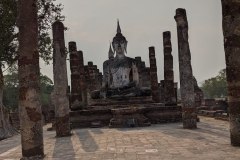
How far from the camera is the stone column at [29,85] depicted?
7.53 meters

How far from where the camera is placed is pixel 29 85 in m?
7.62

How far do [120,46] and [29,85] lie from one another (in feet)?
53.7

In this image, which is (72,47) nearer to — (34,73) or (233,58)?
(34,73)

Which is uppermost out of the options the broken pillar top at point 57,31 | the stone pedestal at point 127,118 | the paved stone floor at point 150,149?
the broken pillar top at point 57,31

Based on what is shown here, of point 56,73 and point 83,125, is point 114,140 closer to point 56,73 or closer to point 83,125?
point 56,73

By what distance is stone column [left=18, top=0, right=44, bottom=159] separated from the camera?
7.53 metres

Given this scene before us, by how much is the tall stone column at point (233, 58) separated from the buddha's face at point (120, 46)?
15.9 m

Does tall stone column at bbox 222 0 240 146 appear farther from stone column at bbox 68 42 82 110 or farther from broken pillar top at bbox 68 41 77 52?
broken pillar top at bbox 68 41 77 52

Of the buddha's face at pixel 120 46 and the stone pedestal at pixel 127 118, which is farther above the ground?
the buddha's face at pixel 120 46

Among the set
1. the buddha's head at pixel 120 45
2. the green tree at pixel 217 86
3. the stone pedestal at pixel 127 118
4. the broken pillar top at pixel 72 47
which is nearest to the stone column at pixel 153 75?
the buddha's head at pixel 120 45

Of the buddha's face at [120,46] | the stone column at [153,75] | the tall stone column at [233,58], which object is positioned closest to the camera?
the tall stone column at [233,58]

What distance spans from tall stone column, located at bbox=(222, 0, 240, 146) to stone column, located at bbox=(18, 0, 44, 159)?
404cm

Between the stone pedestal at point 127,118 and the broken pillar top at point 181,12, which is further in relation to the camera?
the stone pedestal at point 127,118

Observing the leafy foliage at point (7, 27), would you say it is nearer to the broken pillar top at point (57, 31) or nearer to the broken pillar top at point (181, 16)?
the broken pillar top at point (57, 31)
